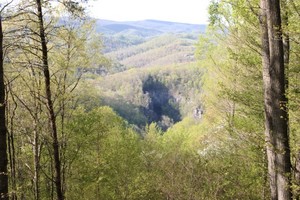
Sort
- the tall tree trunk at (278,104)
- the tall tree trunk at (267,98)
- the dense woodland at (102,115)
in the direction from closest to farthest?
the tall tree trunk at (278,104) < the dense woodland at (102,115) < the tall tree trunk at (267,98)

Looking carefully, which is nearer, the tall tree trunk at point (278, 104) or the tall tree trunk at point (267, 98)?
the tall tree trunk at point (278, 104)

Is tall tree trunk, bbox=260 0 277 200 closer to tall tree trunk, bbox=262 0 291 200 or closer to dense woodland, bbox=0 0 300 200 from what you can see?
dense woodland, bbox=0 0 300 200

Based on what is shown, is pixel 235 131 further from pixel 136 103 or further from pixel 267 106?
pixel 136 103

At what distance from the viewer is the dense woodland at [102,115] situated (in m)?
5.02

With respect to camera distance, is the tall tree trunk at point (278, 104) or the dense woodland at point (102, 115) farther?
the dense woodland at point (102, 115)

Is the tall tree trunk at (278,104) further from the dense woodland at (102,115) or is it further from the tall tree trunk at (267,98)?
the tall tree trunk at (267,98)

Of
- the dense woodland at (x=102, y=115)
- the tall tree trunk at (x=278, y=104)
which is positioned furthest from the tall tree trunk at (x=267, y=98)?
the tall tree trunk at (x=278, y=104)

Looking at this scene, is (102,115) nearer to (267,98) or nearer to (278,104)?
(267,98)

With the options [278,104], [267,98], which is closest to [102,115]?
[267,98]

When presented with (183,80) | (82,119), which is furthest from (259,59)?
(183,80)

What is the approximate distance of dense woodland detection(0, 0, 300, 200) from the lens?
5016 millimetres

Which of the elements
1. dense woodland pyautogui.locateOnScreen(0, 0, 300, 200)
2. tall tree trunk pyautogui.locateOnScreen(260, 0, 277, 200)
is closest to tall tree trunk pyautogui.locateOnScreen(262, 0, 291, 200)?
dense woodland pyautogui.locateOnScreen(0, 0, 300, 200)

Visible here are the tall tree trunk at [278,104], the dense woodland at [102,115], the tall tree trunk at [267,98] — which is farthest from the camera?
the tall tree trunk at [267,98]

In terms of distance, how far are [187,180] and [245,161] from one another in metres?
1.95
